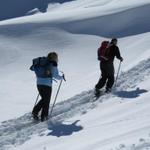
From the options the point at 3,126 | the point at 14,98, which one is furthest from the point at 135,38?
the point at 3,126

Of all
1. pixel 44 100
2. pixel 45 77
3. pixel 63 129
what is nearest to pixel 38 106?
pixel 44 100

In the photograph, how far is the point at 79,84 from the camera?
16172 millimetres

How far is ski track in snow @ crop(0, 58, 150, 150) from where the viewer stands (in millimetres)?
10688

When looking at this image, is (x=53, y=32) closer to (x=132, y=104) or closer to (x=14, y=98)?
(x=14, y=98)

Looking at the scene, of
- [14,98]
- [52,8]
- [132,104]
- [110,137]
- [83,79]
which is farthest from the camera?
[52,8]

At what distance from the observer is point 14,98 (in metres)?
15.3

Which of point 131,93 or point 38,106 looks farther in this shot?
point 131,93

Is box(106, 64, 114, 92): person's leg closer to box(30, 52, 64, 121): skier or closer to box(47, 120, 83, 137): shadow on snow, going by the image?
box(30, 52, 64, 121): skier

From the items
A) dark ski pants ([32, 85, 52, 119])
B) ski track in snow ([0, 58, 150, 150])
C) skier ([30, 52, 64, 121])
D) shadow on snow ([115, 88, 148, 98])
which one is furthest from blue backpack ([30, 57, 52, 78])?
shadow on snow ([115, 88, 148, 98])

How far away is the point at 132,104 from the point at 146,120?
1.85 meters

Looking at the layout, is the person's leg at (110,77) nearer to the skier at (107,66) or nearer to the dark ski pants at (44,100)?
the skier at (107,66)

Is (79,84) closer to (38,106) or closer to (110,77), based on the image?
(110,77)

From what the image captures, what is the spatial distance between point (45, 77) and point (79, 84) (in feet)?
15.8

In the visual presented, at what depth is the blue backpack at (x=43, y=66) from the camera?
1130 centimetres
